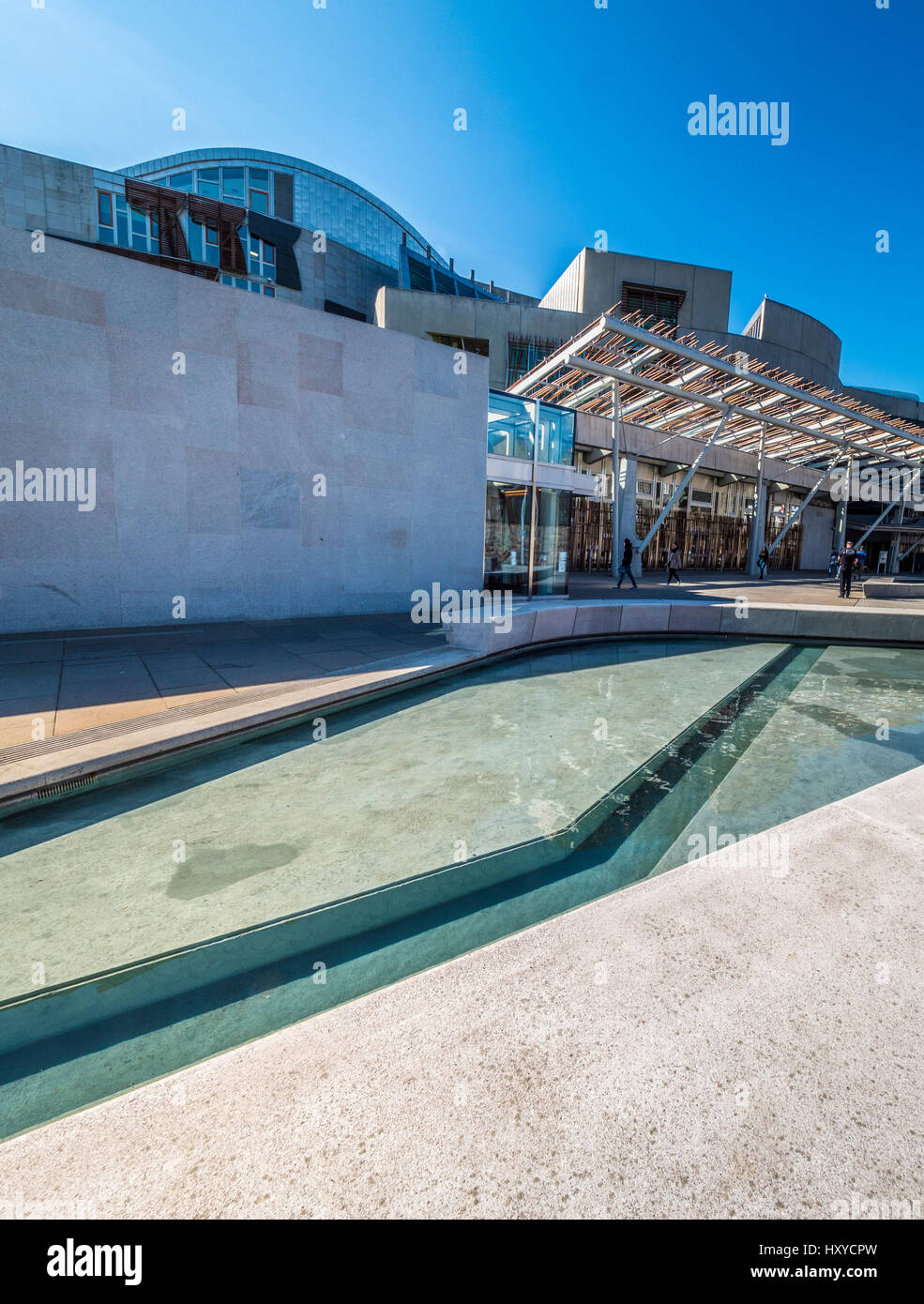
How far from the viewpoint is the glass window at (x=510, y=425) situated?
541 inches

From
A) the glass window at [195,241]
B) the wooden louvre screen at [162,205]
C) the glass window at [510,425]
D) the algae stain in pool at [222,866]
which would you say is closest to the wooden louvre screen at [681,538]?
the glass window at [510,425]

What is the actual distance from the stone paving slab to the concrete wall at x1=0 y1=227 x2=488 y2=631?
33.6ft

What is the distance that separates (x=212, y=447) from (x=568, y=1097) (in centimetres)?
1158

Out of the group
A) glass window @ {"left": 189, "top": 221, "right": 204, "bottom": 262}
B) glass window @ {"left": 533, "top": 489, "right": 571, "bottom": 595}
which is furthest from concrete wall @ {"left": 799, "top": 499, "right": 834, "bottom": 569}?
glass window @ {"left": 189, "top": 221, "right": 204, "bottom": 262}

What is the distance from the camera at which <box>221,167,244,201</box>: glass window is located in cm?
3794

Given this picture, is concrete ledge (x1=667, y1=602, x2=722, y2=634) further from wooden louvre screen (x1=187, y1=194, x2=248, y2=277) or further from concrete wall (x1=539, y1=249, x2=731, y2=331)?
concrete wall (x1=539, y1=249, x2=731, y2=331)

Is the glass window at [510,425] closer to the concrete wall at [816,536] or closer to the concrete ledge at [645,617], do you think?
the concrete ledge at [645,617]

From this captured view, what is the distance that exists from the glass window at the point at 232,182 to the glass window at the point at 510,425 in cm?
3732

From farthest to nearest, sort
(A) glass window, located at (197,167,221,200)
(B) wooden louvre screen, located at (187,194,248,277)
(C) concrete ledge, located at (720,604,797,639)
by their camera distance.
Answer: (A) glass window, located at (197,167,221,200), (B) wooden louvre screen, located at (187,194,248,277), (C) concrete ledge, located at (720,604,797,639)

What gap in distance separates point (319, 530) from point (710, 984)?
451 inches

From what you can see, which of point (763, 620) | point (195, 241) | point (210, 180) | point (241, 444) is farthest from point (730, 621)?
point (210, 180)

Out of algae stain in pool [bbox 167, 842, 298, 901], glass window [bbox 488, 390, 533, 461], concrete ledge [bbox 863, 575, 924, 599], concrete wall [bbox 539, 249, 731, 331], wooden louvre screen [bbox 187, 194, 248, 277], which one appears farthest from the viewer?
concrete wall [bbox 539, 249, 731, 331]

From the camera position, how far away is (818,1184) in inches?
52.2
